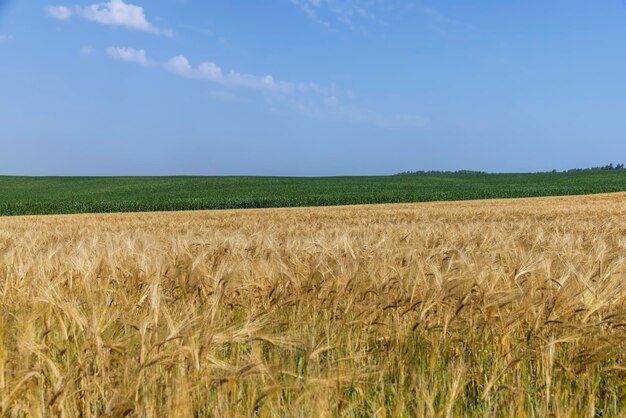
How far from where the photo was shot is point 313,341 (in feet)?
6.14

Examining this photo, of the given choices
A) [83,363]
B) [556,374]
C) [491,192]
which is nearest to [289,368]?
[83,363]

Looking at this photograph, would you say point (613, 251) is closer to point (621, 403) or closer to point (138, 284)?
point (621, 403)

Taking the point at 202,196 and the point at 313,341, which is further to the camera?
the point at 202,196

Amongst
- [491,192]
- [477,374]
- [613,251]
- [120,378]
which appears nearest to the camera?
[120,378]

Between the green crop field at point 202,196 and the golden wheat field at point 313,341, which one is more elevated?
the golden wheat field at point 313,341

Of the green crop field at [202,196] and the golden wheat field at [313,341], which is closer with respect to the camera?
the golden wheat field at [313,341]

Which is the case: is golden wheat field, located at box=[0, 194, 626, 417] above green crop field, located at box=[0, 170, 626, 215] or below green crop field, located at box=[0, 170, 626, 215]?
above

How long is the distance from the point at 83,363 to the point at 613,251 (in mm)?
4374

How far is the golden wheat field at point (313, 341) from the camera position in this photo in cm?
150

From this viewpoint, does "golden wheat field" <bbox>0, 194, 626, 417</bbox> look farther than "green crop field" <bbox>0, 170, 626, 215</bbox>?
No

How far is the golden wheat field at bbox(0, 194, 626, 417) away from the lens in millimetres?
1497

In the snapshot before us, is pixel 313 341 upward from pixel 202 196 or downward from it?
upward

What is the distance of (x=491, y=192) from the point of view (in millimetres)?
46250

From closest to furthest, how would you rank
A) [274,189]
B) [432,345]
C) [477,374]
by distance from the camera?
[477,374] → [432,345] → [274,189]
